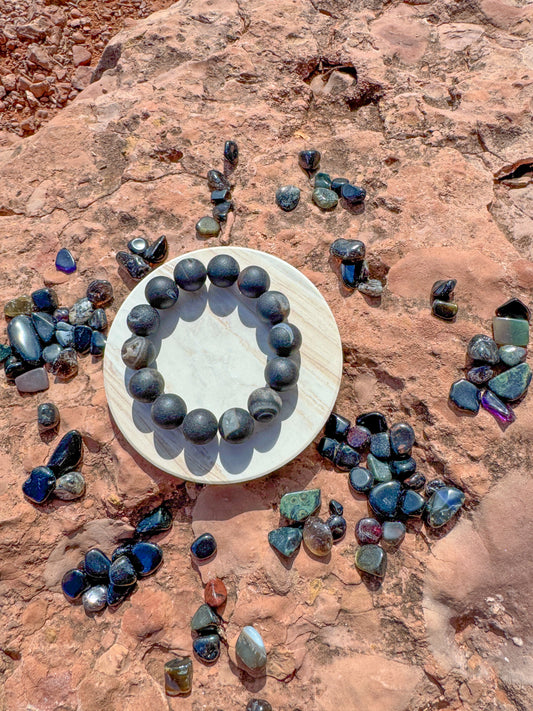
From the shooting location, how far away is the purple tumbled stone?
210 cm

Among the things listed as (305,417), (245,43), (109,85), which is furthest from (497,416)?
(109,85)

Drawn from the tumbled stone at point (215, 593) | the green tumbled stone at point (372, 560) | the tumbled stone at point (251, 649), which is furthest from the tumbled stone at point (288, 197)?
the tumbled stone at point (251, 649)

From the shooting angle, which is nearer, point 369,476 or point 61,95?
point 369,476

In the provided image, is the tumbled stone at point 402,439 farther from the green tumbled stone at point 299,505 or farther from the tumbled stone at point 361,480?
the green tumbled stone at point 299,505

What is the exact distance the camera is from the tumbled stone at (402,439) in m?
2.12

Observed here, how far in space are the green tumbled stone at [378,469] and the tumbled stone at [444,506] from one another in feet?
0.68

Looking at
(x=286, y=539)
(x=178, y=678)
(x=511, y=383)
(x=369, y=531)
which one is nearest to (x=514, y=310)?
(x=511, y=383)

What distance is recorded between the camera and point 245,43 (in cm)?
284

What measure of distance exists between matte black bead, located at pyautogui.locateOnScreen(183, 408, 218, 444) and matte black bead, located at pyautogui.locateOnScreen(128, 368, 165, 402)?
191 millimetres

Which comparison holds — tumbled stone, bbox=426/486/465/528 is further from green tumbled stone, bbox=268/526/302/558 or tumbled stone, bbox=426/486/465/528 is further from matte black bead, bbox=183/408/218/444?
matte black bead, bbox=183/408/218/444

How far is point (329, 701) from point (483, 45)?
10.4 ft

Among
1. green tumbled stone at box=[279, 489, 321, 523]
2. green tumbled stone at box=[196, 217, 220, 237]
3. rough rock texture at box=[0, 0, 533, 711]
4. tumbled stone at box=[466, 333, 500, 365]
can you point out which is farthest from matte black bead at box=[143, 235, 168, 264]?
tumbled stone at box=[466, 333, 500, 365]

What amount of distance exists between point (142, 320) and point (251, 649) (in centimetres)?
136

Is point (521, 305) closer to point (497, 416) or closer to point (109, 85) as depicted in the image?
point (497, 416)
